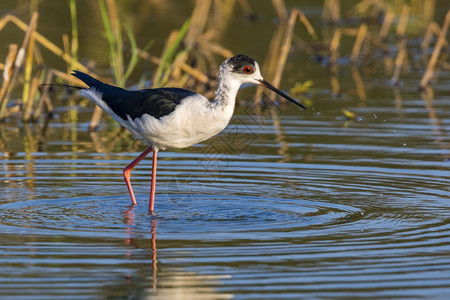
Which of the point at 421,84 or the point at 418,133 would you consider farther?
the point at 421,84

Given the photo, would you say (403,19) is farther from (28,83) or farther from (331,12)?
(28,83)

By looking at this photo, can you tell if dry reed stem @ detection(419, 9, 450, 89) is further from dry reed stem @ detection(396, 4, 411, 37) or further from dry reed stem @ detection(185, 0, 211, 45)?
dry reed stem @ detection(185, 0, 211, 45)

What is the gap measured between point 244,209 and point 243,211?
0.27 ft

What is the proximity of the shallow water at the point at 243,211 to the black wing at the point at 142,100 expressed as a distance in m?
0.84

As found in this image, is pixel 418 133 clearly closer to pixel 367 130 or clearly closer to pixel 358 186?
pixel 367 130

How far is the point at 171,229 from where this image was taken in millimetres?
7191

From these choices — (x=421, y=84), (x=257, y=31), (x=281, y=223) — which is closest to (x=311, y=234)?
(x=281, y=223)

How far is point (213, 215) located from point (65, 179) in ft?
6.76

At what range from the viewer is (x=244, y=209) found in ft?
25.9

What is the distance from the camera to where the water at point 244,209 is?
5715 mm

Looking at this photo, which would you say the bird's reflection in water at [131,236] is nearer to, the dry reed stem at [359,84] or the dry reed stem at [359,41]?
the dry reed stem at [359,84]

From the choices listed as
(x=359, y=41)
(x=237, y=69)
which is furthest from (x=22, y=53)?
(x=359, y=41)

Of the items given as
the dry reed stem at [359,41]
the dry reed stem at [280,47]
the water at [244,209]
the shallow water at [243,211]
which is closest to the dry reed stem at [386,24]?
the dry reed stem at [359,41]

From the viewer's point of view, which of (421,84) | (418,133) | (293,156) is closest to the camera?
(293,156)
